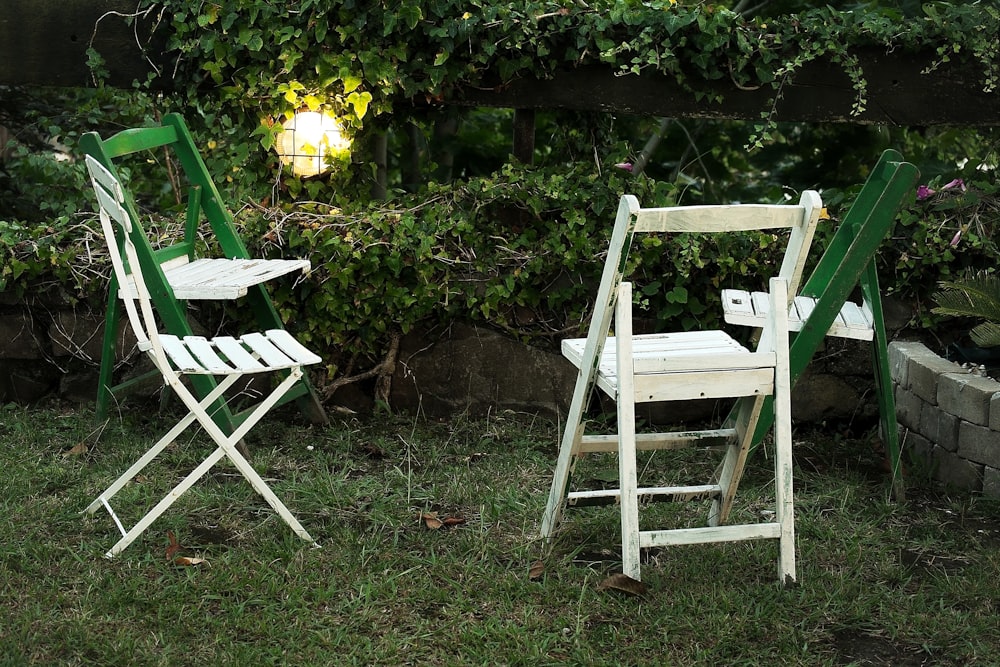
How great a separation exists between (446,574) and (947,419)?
75.4 inches

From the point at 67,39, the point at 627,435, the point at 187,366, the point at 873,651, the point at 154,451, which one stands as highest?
the point at 67,39

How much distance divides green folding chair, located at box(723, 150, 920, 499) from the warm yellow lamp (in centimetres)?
194

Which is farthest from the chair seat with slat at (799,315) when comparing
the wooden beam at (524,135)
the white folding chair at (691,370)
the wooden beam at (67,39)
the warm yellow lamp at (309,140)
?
the wooden beam at (67,39)

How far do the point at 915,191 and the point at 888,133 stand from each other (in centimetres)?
130

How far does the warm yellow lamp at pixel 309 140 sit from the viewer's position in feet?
15.2

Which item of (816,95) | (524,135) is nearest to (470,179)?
(524,135)

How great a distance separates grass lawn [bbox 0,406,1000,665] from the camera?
8.46 feet

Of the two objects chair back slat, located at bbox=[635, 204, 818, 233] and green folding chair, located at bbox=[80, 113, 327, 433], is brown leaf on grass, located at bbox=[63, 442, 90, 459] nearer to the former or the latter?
green folding chair, located at bbox=[80, 113, 327, 433]

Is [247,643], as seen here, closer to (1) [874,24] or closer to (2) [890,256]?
(2) [890,256]

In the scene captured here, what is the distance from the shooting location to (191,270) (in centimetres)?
394

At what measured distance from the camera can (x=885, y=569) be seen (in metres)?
3.03

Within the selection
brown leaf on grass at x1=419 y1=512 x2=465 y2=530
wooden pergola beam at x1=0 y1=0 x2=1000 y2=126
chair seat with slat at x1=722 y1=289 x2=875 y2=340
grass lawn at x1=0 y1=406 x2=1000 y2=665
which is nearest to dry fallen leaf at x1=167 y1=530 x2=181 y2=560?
grass lawn at x1=0 y1=406 x2=1000 y2=665

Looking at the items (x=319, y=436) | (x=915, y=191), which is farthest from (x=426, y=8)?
(x=915, y=191)

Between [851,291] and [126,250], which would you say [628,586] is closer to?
[851,291]
